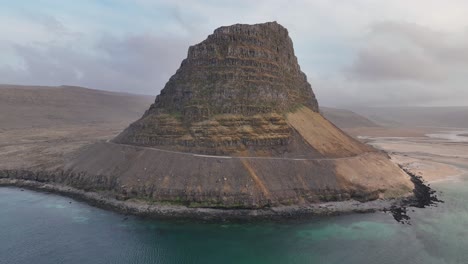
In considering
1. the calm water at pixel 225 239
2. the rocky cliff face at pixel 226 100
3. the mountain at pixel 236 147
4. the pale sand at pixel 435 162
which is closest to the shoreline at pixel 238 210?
the mountain at pixel 236 147

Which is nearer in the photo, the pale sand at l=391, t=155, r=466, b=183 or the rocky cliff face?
the rocky cliff face

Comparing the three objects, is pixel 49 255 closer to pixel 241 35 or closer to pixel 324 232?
pixel 324 232

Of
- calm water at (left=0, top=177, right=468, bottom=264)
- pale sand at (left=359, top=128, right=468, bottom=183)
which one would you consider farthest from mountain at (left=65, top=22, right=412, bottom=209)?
pale sand at (left=359, top=128, right=468, bottom=183)

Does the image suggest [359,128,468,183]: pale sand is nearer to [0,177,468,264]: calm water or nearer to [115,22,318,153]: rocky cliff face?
[0,177,468,264]: calm water

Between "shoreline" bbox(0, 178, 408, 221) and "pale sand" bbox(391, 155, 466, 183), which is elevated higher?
"pale sand" bbox(391, 155, 466, 183)

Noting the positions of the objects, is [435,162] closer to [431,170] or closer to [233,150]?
[431,170]

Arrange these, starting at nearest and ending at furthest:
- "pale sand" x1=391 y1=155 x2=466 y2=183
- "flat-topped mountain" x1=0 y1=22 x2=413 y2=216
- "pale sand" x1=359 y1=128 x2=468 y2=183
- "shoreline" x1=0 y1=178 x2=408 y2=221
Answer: "shoreline" x1=0 y1=178 x2=408 y2=221, "flat-topped mountain" x1=0 y1=22 x2=413 y2=216, "pale sand" x1=391 y1=155 x2=466 y2=183, "pale sand" x1=359 y1=128 x2=468 y2=183

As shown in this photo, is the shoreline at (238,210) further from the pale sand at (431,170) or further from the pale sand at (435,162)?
the pale sand at (435,162)
